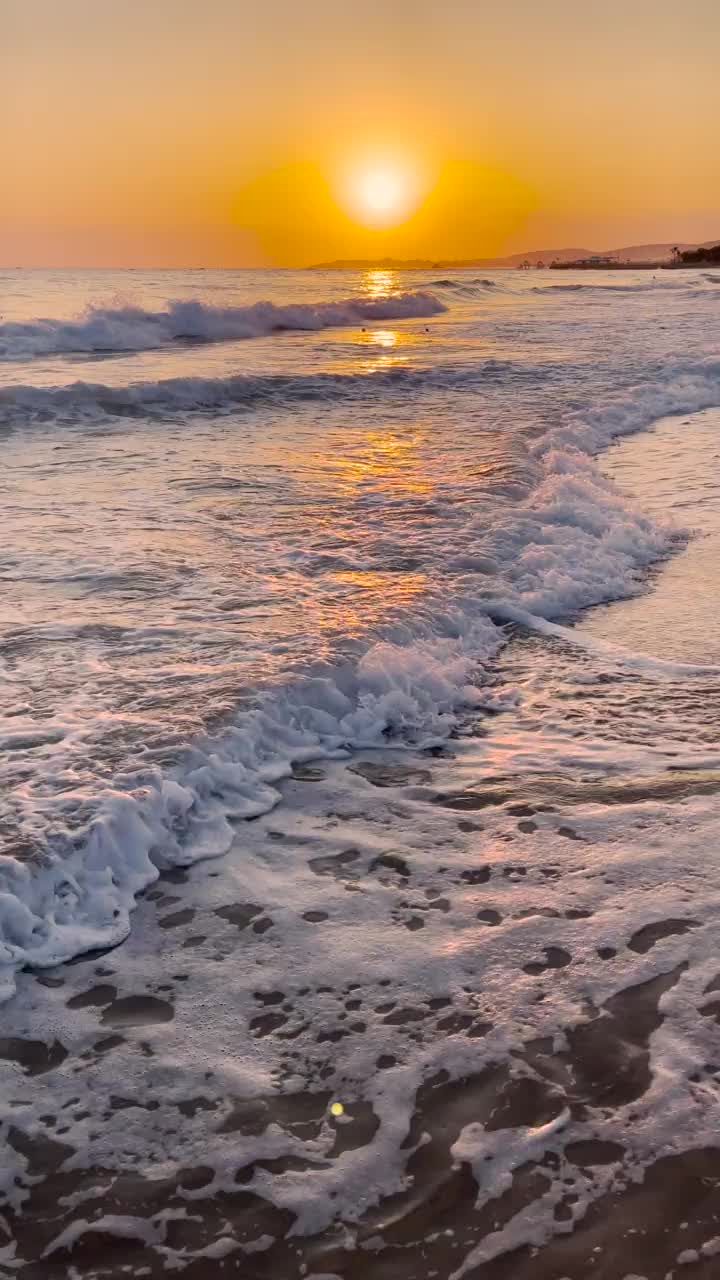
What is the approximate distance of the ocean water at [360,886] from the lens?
2.46m

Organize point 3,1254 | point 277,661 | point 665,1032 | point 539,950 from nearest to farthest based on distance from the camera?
point 3,1254 < point 665,1032 < point 539,950 < point 277,661

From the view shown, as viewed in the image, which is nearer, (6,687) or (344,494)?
(6,687)

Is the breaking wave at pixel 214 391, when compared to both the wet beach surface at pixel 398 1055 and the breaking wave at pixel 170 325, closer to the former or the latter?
the breaking wave at pixel 170 325

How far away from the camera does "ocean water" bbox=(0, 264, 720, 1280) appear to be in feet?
8.07

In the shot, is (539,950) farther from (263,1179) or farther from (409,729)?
(409,729)

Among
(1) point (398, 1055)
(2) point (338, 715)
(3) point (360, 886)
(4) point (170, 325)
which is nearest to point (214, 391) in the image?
(2) point (338, 715)

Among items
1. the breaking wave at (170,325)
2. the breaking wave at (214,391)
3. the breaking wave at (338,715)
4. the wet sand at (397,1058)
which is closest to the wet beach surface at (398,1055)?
the wet sand at (397,1058)

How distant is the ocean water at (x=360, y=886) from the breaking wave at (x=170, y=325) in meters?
20.1

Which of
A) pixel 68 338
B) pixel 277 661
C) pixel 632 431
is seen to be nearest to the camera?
pixel 277 661

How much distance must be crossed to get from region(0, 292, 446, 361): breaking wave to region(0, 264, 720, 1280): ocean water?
66.0 ft

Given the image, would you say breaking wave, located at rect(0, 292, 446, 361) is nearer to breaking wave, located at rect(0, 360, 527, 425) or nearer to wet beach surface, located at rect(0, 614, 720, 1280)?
breaking wave, located at rect(0, 360, 527, 425)

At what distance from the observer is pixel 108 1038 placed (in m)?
3.01

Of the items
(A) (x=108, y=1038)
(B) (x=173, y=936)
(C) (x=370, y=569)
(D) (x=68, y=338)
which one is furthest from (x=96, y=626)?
(D) (x=68, y=338)

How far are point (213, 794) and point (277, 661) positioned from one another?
1295mm
